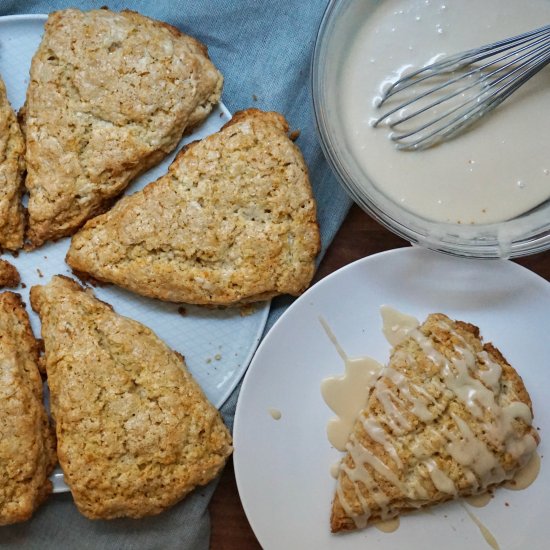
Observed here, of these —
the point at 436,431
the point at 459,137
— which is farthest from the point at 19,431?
the point at 459,137

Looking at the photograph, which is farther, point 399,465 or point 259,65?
point 259,65

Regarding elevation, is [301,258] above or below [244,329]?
above

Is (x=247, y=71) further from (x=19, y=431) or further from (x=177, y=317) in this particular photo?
(x=19, y=431)

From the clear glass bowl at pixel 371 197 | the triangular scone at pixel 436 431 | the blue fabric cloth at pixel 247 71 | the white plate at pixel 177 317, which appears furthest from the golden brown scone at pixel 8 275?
the triangular scone at pixel 436 431

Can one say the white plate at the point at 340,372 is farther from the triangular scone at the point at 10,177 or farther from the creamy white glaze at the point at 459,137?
the triangular scone at the point at 10,177

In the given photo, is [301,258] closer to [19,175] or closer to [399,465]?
[399,465]

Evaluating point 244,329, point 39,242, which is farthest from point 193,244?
point 39,242
